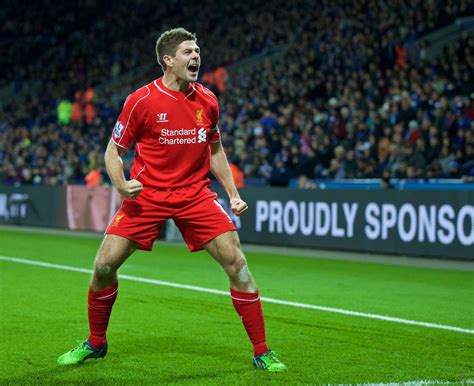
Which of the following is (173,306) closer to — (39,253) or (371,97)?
(39,253)

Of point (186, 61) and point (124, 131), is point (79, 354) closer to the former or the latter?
point (124, 131)

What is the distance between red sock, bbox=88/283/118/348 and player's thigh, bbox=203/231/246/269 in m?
0.78

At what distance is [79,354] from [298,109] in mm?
17881

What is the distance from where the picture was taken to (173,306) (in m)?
9.44

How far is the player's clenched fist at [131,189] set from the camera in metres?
5.89

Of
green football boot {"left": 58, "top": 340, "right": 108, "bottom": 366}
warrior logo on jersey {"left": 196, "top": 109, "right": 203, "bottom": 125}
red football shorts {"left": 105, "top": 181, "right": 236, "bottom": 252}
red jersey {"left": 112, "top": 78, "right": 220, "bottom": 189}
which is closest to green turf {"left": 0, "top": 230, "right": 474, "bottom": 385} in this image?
green football boot {"left": 58, "top": 340, "right": 108, "bottom": 366}

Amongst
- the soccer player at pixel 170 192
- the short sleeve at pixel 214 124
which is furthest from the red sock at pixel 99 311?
the short sleeve at pixel 214 124

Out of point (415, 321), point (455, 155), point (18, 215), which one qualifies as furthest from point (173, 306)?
point (18, 215)

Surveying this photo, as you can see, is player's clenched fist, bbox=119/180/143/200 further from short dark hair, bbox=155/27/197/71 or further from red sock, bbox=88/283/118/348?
short dark hair, bbox=155/27/197/71

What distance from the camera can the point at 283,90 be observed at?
82.5 ft

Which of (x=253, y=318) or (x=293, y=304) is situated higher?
(x=253, y=318)

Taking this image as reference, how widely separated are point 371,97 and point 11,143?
17.9m

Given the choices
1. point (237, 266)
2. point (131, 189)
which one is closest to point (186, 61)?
point (131, 189)

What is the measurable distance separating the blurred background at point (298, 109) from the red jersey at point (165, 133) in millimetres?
9162
